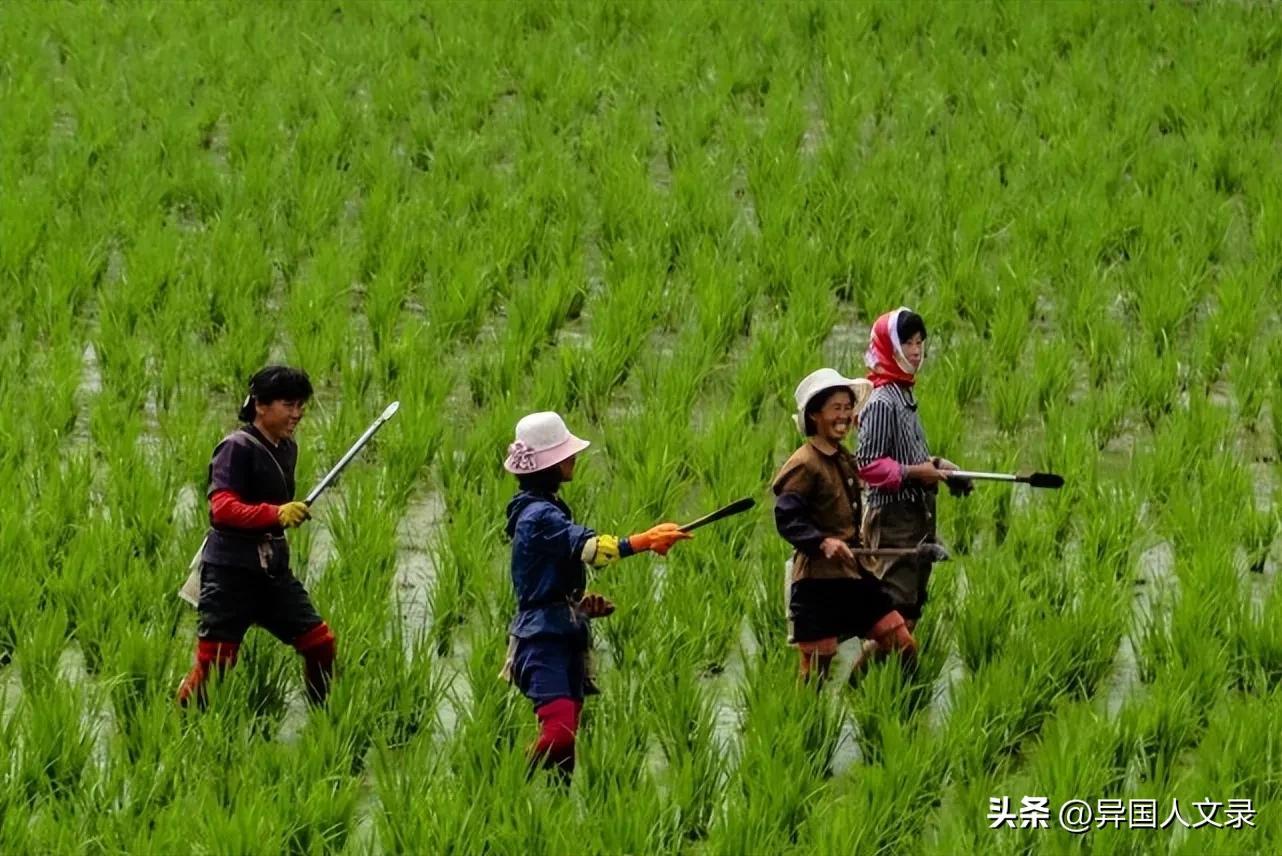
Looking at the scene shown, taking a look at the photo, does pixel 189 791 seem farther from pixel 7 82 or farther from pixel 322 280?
pixel 7 82

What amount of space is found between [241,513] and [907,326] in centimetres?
157

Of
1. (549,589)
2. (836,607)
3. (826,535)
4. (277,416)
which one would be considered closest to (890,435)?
(826,535)

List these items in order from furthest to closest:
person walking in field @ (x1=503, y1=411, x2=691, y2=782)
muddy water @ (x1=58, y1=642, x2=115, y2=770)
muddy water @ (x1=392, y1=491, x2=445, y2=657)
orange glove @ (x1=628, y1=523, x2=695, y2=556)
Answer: muddy water @ (x1=392, y1=491, x2=445, y2=657) < muddy water @ (x1=58, y1=642, x2=115, y2=770) < person walking in field @ (x1=503, y1=411, x2=691, y2=782) < orange glove @ (x1=628, y1=523, x2=695, y2=556)

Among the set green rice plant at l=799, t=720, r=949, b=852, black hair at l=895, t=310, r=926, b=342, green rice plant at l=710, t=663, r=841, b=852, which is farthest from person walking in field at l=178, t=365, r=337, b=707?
black hair at l=895, t=310, r=926, b=342

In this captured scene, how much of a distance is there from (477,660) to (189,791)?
78cm

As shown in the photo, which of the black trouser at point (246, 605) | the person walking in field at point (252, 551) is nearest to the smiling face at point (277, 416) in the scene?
the person walking in field at point (252, 551)

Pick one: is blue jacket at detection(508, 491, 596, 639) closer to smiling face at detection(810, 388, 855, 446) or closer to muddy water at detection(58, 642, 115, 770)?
smiling face at detection(810, 388, 855, 446)

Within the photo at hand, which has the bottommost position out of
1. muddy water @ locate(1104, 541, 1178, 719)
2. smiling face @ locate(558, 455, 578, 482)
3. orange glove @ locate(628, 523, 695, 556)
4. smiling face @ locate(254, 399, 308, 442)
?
muddy water @ locate(1104, 541, 1178, 719)

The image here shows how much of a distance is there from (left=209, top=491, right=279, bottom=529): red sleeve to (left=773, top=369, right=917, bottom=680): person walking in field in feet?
3.68

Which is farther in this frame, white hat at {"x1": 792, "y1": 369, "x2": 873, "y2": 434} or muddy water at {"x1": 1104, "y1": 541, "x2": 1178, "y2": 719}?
muddy water at {"x1": 1104, "y1": 541, "x2": 1178, "y2": 719}

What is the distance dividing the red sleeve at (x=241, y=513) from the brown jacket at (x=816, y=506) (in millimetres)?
1115

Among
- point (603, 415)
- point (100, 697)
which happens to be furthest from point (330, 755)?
point (603, 415)

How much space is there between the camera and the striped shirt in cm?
477

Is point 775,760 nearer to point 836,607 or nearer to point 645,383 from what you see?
point 836,607
